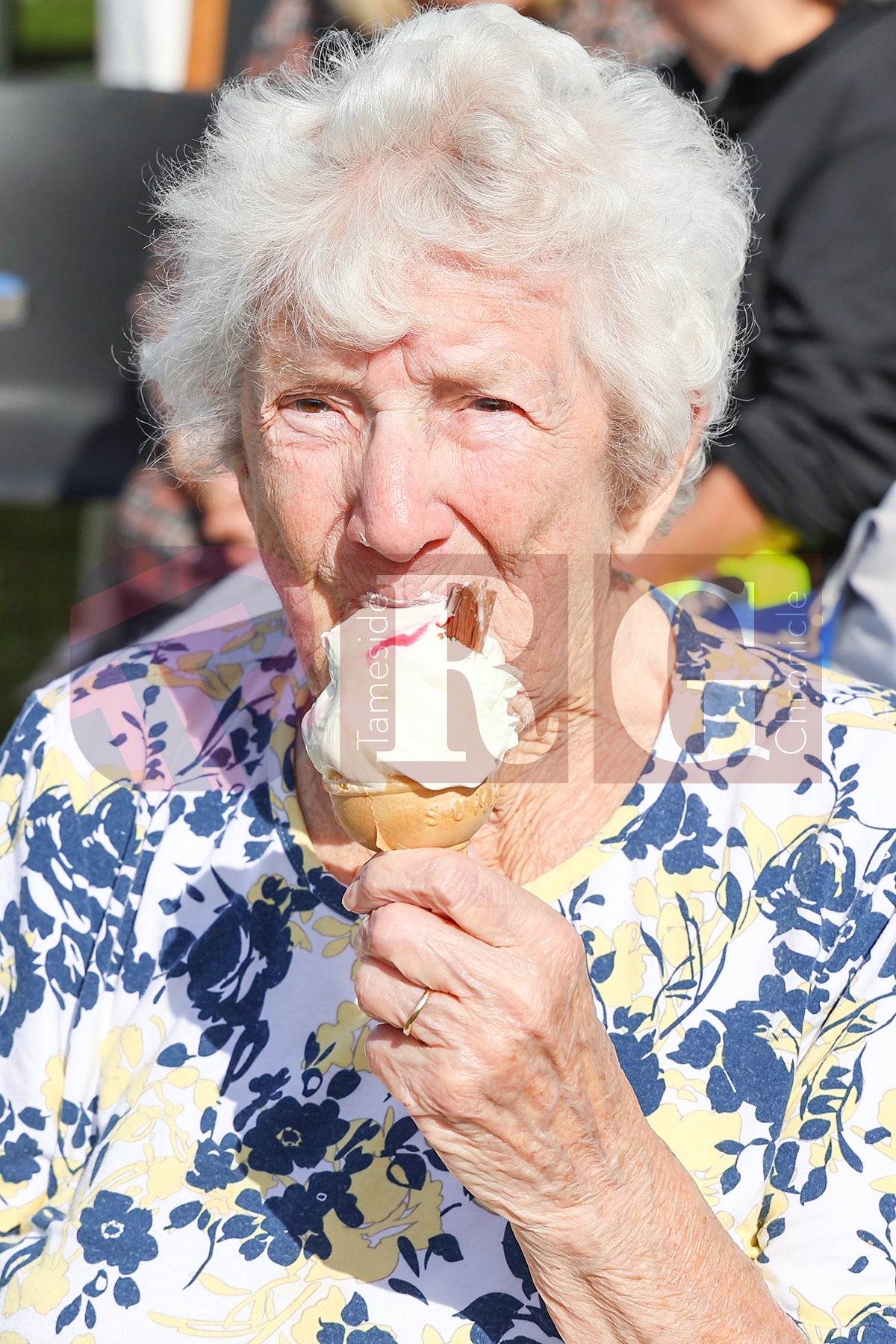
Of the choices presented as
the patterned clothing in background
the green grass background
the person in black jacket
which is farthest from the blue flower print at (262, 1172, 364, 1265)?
the patterned clothing in background

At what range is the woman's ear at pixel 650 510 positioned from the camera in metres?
1.59

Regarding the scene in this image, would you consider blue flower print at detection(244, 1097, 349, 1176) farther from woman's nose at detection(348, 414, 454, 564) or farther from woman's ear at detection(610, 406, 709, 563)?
woman's ear at detection(610, 406, 709, 563)

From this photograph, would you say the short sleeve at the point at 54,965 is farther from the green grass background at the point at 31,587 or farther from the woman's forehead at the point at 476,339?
the green grass background at the point at 31,587

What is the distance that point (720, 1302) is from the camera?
126cm

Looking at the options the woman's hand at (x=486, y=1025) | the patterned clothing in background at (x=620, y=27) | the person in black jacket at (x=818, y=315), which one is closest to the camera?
the woman's hand at (x=486, y=1025)

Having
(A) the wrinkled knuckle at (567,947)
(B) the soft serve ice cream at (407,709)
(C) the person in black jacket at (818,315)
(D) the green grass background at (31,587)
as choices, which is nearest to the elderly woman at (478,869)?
(A) the wrinkled knuckle at (567,947)

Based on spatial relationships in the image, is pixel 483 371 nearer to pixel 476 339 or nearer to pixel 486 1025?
pixel 476 339

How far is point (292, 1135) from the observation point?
1.52 m

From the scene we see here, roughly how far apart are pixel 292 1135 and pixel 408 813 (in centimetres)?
55

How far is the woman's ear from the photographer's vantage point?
1.59 meters

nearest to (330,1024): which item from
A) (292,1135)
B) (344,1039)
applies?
(344,1039)

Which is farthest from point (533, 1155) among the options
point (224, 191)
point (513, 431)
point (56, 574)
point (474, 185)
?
point (56, 574)

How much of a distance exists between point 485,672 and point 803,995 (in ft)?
1.95

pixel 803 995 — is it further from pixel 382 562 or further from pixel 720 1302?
pixel 382 562
